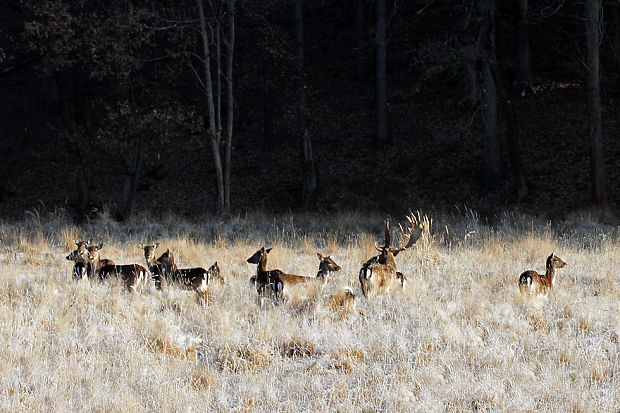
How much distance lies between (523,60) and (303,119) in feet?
35.0

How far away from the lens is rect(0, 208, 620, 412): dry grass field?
5246mm

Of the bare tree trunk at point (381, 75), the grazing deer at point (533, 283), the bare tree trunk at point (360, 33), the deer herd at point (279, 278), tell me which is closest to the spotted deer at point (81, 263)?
the deer herd at point (279, 278)

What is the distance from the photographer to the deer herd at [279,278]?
7953mm

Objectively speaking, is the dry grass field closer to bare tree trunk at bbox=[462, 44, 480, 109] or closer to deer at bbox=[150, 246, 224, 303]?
deer at bbox=[150, 246, 224, 303]

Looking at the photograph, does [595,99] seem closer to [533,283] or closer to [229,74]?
[229,74]

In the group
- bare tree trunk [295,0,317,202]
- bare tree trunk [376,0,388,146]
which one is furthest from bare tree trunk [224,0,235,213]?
bare tree trunk [376,0,388,146]

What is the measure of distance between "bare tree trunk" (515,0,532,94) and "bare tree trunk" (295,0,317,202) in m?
9.53

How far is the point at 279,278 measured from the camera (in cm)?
807

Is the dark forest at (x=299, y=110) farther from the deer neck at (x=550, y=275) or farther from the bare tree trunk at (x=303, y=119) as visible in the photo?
the deer neck at (x=550, y=275)

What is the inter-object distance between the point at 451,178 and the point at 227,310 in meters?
17.5

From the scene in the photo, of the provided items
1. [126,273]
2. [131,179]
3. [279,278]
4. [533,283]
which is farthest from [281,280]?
[131,179]

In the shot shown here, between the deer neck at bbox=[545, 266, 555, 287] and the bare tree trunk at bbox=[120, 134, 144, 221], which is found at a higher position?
the bare tree trunk at bbox=[120, 134, 144, 221]

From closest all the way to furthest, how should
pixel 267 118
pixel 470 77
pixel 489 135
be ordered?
1. pixel 489 135
2. pixel 470 77
3. pixel 267 118

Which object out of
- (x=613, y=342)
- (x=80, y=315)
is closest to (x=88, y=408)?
(x=80, y=315)
